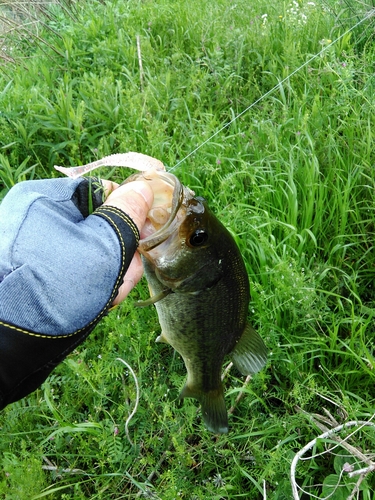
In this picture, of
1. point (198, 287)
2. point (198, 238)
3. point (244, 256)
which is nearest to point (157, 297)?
point (198, 287)

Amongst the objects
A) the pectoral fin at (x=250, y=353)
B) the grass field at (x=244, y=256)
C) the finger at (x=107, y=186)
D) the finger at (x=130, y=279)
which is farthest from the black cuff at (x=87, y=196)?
the pectoral fin at (x=250, y=353)

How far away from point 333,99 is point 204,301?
228cm

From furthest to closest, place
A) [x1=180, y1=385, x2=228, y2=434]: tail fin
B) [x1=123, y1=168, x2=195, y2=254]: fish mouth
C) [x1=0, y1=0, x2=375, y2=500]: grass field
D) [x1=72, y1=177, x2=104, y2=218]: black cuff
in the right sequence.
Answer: [x1=0, y1=0, x2=375, y2=500]: grass field, [x1=72, y1=177, x2=104, y2=218]: black cuff, [x1=180, y1=385, x2=228, y2=434]: tail fin, [x1=123, y1=168, x2=195, y2=254]: fish mouth

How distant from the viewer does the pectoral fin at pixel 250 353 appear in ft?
6.61

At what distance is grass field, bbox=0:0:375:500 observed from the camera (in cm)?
227

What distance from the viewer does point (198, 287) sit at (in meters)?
1.88

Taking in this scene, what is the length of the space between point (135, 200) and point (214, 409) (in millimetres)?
907

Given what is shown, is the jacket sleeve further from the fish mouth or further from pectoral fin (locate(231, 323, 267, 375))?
pectoral fin (locate(231, 323, 267, 375))

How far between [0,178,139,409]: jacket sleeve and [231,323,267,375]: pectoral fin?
0.60 metres

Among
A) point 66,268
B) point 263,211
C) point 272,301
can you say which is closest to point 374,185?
point 263,211

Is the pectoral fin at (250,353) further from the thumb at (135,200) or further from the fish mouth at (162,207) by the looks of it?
the thumb at (135,200)

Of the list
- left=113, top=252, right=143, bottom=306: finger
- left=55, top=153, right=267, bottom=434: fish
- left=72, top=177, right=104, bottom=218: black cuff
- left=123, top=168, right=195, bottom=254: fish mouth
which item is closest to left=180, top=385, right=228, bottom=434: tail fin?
left=55, top=153, right=267, bottom=434: fish

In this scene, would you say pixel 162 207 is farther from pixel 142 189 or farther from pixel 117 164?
pixel 117 164

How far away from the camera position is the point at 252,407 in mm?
2438
